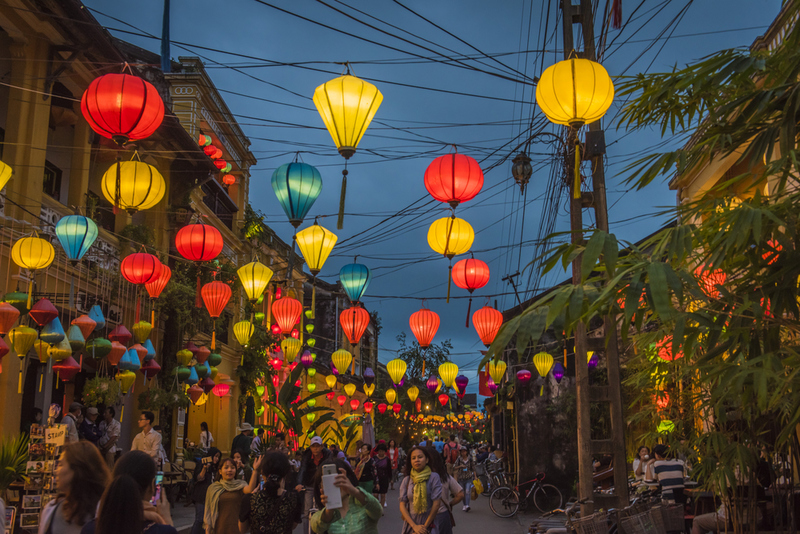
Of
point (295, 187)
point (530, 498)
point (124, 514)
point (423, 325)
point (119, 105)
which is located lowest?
point (530, 498)

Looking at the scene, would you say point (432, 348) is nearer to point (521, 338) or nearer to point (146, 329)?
point (146, 329)

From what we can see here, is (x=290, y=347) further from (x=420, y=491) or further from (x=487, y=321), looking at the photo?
(x=420, y=491)

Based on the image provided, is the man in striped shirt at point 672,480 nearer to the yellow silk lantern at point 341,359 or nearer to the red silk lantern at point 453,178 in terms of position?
the red silk lantern at point 453,178

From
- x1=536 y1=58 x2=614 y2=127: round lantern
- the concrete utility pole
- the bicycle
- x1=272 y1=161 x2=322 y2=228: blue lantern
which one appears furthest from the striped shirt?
the bicycle

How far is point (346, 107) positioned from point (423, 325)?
7.65 metres

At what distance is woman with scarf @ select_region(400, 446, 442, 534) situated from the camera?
255 inches

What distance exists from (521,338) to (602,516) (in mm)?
3821

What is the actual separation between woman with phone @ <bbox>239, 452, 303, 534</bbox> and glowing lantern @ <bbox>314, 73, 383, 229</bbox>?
10.2 feet

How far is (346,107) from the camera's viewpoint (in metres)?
6.71

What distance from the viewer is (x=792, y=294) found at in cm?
361

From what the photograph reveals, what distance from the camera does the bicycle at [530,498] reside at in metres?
16.0

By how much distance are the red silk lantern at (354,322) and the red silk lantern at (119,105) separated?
7.09 metres

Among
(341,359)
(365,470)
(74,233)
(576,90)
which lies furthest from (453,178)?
(341,359)

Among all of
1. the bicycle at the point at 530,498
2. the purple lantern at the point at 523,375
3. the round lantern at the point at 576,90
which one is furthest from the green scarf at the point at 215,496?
the purple lantern at the point at 523,375
